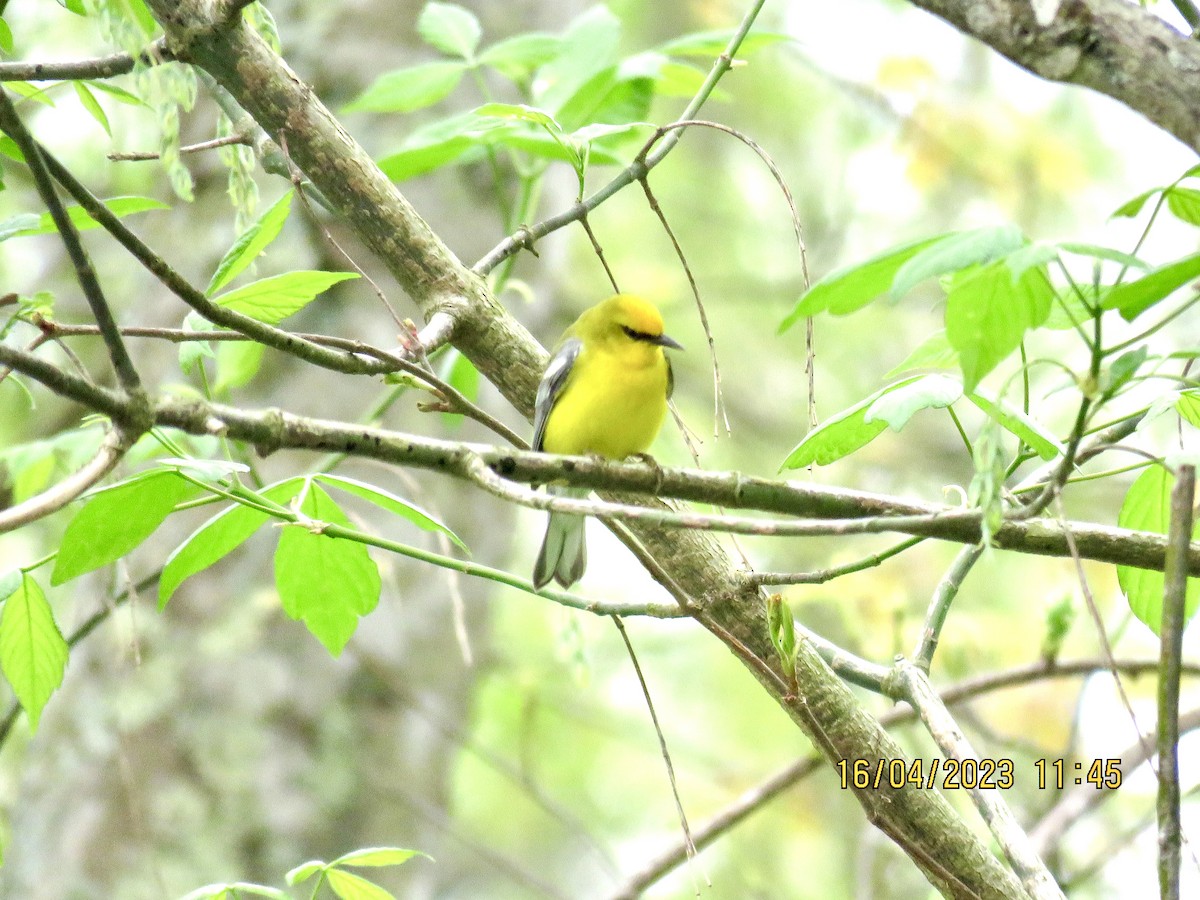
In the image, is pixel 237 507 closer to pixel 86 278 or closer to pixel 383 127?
pixel 86 278

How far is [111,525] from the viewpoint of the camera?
1.81 m

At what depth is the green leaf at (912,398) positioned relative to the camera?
5.75 ft

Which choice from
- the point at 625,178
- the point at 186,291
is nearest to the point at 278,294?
the point at 186,291

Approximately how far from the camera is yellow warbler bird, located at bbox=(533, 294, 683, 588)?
3.44 m

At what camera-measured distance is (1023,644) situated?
18.0ft

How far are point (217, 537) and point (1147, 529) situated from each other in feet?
5.67

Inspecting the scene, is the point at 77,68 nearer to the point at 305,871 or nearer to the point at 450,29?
the point at 450,29

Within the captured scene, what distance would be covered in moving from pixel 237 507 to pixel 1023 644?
4465 millimetres

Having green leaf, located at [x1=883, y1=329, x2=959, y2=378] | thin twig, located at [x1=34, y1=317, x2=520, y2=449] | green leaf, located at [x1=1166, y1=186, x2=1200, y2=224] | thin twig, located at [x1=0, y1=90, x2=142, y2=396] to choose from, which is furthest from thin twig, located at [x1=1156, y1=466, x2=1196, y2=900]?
thin twig, located at [x1=0, y1=90, x2=142, y2=396]

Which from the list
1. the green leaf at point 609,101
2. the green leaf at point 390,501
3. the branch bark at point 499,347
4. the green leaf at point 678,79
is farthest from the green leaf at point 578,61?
the green leaf at point 390,501

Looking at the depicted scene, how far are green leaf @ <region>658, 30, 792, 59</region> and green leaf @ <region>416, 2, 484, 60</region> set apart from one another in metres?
0.53

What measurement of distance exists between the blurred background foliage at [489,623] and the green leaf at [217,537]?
30cm

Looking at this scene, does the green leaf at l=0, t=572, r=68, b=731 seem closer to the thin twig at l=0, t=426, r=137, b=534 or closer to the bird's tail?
the thin twig at l=0, t=426, r=137, b=534

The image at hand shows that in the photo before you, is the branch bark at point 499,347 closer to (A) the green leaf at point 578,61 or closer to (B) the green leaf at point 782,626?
(B) the green leaf at point 782,626
